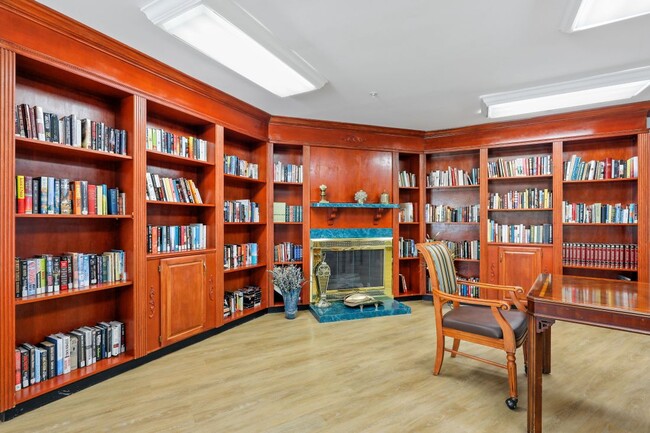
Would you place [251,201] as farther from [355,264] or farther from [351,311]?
[351,311]

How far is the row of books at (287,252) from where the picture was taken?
4.56 meters

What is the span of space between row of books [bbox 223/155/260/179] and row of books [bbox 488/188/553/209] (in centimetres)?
346

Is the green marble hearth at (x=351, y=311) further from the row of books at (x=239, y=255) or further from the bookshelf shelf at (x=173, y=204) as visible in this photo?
the bookshelf shelf at (x=173, y=204)

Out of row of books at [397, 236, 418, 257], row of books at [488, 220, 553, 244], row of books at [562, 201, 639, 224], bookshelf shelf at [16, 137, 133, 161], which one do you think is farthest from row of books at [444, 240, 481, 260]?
bookshelf shelf at [16, 137, 133, 161]

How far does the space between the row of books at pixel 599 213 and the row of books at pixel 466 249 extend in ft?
3.77

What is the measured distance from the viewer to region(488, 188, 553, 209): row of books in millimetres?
4516

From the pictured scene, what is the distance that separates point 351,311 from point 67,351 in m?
2.91

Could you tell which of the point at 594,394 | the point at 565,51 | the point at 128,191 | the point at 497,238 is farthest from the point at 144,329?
the point at 497,238

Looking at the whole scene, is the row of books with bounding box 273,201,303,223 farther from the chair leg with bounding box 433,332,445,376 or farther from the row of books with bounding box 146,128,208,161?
the chair leg with bounding box 433,332,445,376

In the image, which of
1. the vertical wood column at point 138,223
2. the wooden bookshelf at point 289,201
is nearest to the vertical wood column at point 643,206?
the wooden bookshelf at point 289,201

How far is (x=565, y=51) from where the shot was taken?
8.87ft

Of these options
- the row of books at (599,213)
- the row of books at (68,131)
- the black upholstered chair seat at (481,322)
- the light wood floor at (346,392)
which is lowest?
the light wood floor at (346,392)

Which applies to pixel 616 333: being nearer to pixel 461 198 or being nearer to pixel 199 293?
pixel 461 198

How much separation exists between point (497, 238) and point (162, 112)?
4643 mm
